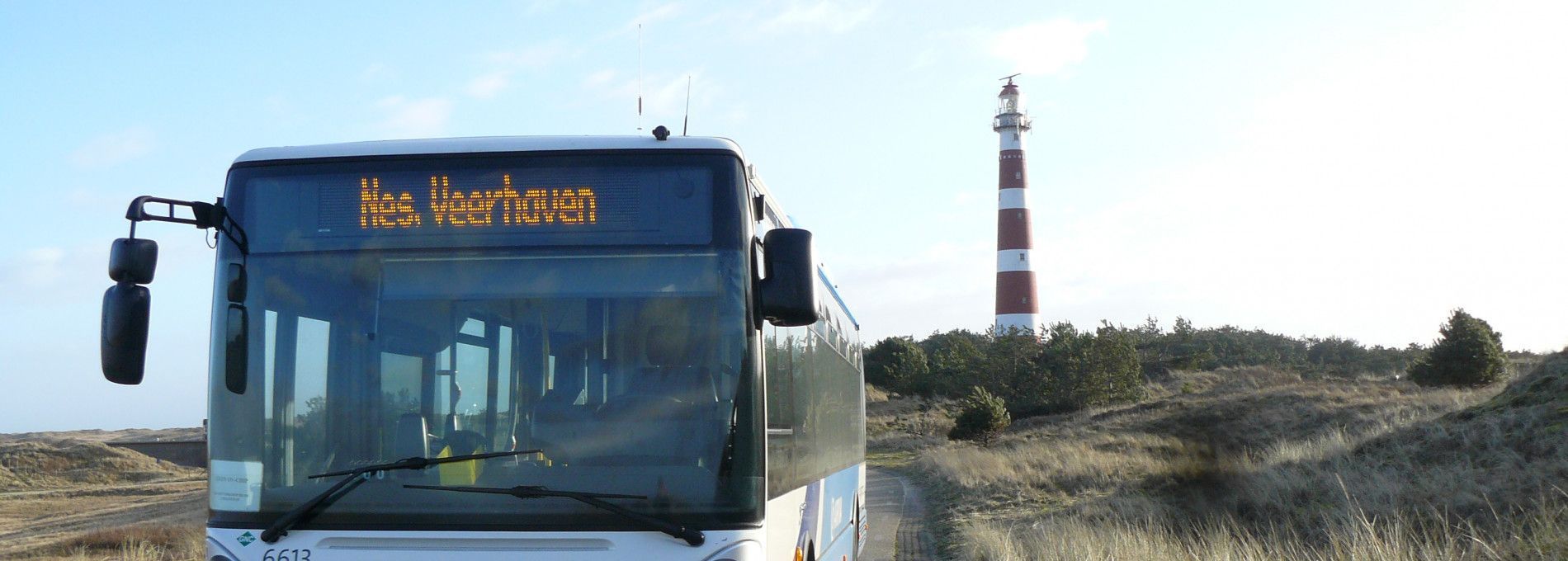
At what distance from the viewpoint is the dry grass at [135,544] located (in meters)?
14.9

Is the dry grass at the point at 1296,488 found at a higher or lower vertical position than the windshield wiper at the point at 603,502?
lower

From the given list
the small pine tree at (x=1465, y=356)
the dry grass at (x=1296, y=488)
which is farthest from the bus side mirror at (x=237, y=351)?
the small pine tree at (x=1465, y=356)

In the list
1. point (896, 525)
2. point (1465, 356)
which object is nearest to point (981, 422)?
point (1465, 356)

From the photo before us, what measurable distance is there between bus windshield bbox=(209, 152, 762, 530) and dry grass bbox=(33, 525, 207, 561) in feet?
34.5

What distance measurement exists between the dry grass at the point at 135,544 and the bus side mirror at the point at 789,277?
460 inches

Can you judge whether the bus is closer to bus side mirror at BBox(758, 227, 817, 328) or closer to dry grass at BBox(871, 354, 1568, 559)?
bus side mirror at BBox(758, 227, 817, 328)

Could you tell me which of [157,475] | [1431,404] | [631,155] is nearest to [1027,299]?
[1431,404]

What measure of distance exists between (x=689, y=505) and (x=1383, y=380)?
166ft

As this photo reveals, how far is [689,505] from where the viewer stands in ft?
13.8

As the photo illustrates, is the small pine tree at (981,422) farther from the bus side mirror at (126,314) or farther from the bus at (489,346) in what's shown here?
the bus side mirror at (126,314)

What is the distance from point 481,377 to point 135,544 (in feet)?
49.2

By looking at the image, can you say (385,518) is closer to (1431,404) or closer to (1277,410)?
(1431,404)

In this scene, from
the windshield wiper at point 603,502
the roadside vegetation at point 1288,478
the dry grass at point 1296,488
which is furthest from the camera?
the roadside vegetation at point 1288,478

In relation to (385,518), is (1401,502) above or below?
below
